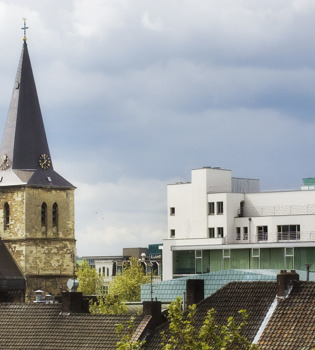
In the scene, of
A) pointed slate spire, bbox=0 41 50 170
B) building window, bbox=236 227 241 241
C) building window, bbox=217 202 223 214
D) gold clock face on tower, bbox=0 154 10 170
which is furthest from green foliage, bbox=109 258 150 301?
building window, bbox=236 227 241 241

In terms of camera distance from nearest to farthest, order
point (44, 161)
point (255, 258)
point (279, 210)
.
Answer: point (255, 258) → point (279, 210) → point (44, 161)

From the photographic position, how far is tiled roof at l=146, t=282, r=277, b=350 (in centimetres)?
4785

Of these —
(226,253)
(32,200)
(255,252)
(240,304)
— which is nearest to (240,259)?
(255,252)

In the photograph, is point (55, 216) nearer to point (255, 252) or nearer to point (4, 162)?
point (4, 162)

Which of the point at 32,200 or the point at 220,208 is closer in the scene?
the point at 220,208

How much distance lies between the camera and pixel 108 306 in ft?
347

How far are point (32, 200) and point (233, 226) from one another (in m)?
27.3

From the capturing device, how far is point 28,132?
456ft

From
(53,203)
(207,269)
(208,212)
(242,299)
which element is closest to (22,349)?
(242,299)

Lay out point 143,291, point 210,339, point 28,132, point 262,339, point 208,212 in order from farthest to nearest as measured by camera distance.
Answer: point 28,132
point 208,212
point 143,291
point 262,339
point 210,339

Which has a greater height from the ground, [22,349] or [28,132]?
[28,132]

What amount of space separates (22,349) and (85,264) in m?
95.3

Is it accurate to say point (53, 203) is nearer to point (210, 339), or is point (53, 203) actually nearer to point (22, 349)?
point (22, 349)

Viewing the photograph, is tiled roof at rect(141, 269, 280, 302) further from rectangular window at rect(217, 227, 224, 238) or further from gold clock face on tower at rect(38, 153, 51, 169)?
gold clock face on tower at rect(38, 153, 51, 169)
